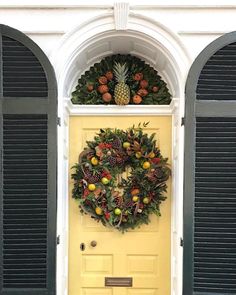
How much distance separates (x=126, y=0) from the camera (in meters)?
2.98

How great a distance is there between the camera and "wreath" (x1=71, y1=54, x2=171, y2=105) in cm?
336

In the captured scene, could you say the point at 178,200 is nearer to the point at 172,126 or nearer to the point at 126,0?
the point at 172,126

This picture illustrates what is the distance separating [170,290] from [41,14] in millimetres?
2383

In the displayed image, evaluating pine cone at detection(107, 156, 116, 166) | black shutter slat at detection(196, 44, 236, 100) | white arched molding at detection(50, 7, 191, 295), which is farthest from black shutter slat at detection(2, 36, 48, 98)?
black shutter slat at detection(196, 44, 236, 100)

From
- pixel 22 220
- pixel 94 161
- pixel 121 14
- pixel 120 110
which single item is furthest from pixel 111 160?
pixel 121 14

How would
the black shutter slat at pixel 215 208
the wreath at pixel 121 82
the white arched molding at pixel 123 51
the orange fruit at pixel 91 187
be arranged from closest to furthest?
1. the black shutter slat at pixel 215 208
2. the white arched molding at pixel 123 51
3. the orange fruit at pixel 91 187
4. the wreath at pixel 121 82

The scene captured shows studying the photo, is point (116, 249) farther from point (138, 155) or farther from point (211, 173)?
point (211, 173)

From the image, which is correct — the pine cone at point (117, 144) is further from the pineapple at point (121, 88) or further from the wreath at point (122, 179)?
the pineapple at point (121, 88)

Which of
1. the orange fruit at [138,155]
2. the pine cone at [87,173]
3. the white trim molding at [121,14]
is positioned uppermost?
the white trim molding at [121,14]

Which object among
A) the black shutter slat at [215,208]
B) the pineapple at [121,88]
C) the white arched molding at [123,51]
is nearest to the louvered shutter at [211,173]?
the black shutter slat at [215,208]

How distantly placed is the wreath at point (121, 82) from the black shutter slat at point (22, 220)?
0.68 meters

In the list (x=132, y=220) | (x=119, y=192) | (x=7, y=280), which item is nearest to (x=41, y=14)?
(x=119, y=192)

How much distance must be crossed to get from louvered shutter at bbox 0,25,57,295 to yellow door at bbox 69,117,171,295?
1.59 feet

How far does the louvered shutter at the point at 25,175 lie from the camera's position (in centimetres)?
292
